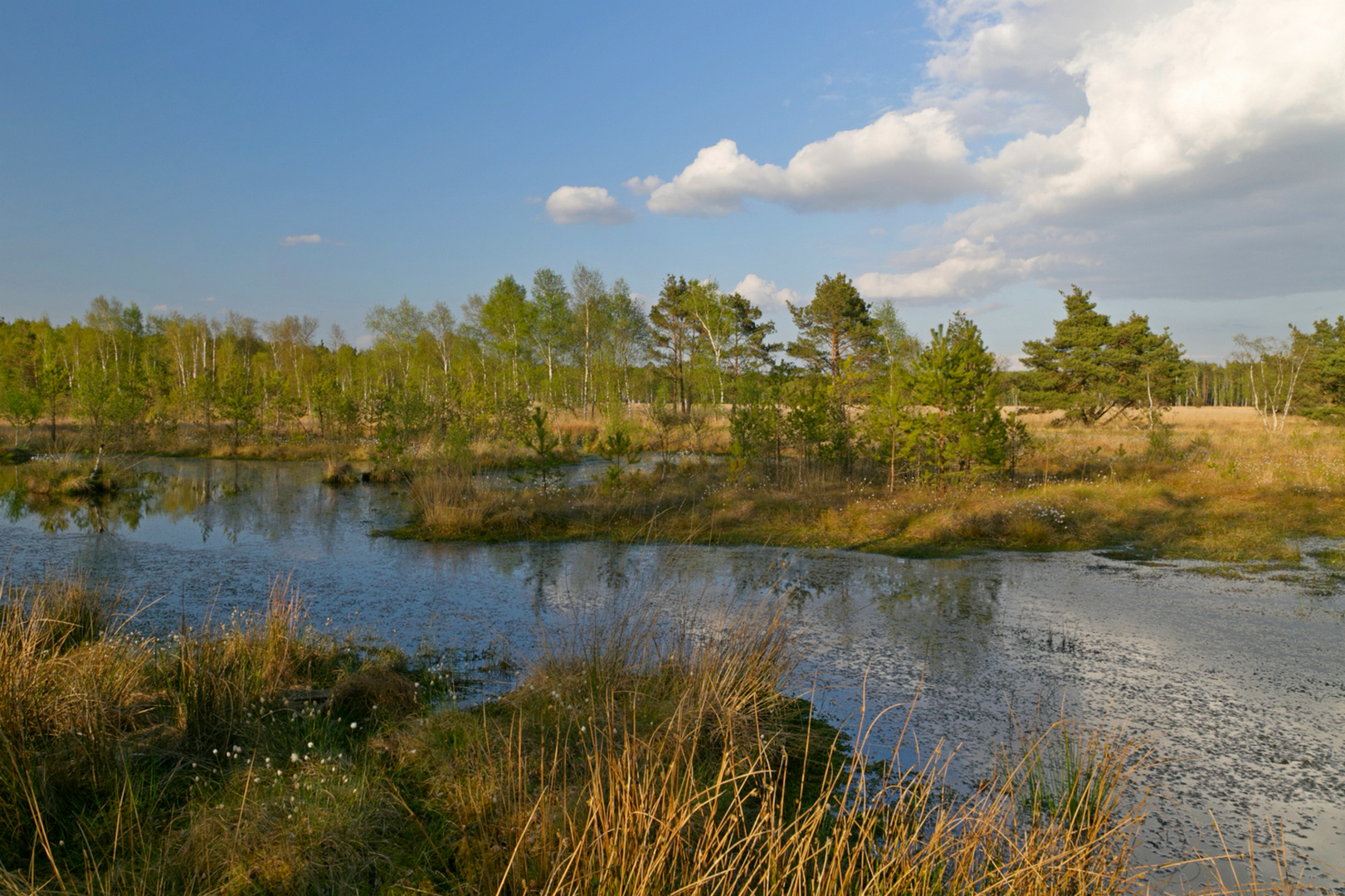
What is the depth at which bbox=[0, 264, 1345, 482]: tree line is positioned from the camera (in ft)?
52.6

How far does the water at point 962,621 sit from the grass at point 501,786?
Answer: 485 millimetres

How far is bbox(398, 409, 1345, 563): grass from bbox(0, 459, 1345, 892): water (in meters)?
0.89

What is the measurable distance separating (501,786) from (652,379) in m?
44.3

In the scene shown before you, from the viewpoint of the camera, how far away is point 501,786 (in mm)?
3189

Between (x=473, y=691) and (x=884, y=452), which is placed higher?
(x=884, y=452)

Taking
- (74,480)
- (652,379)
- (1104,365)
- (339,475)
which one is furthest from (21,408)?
(1104,365)

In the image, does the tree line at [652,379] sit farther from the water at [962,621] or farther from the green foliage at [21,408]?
the water at [962,621]

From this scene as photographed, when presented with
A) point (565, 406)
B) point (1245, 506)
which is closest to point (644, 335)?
point (565, 406)

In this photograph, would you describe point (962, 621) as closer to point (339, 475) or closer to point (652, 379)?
point (339, 475)

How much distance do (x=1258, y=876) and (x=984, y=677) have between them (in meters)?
2.35

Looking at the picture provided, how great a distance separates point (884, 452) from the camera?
15570 millimetres

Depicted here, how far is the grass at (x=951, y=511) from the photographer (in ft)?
37.9

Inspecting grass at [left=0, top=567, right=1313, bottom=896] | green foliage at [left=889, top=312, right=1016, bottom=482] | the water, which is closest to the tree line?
green foliage at [left=889, top=312, right=1016, bottom=482]

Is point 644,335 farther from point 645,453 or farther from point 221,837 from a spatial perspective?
point 221,837
